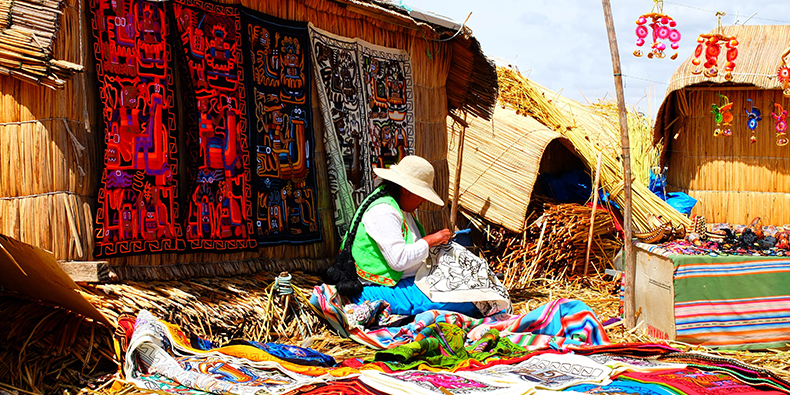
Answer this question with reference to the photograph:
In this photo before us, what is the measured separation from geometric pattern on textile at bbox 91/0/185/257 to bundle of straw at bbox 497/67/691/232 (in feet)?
15.3

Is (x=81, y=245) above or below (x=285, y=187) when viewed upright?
below

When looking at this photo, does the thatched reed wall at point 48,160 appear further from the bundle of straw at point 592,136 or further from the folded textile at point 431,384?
the bundle of straw at point 592,136

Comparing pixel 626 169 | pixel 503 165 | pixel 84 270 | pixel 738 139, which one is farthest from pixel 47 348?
pixel 738 139

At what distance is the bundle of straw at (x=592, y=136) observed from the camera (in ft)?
22.7

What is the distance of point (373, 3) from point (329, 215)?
1574mm

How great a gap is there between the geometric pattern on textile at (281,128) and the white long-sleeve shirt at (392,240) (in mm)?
681

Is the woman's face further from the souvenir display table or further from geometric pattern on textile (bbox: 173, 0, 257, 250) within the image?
the souvenir display table

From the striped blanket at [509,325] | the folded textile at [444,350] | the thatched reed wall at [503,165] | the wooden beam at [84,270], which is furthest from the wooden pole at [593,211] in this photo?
the wooden beam at [84,270]

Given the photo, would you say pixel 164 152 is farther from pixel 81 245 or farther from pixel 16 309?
pixel 16 309

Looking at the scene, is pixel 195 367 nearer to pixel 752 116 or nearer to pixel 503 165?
pixel 503 165

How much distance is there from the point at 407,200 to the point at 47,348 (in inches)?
85.8

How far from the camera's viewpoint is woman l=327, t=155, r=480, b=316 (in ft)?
13.6

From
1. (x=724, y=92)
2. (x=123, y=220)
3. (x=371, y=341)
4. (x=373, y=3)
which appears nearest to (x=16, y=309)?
(x=123, y=220)

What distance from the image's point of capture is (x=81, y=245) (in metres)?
3.51
